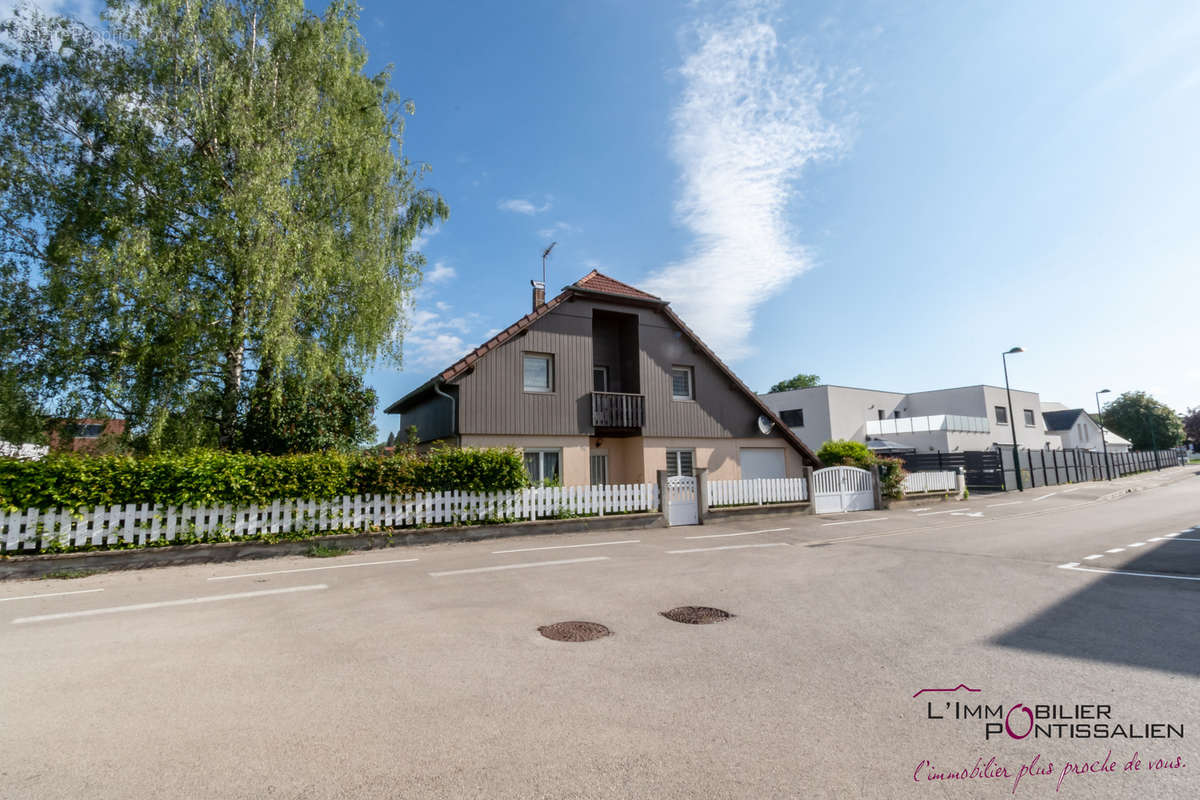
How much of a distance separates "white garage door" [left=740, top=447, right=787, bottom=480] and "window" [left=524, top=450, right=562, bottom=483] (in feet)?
27.2

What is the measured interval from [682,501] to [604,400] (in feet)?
16.5

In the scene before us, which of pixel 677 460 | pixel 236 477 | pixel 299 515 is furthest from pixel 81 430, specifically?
pixel 677 460

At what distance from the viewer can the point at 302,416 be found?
1476 centimetres

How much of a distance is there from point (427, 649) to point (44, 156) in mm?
17601

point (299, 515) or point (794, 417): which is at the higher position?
point (794, 417)

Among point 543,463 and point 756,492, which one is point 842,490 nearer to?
point 756,492

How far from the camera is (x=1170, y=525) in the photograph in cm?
1445

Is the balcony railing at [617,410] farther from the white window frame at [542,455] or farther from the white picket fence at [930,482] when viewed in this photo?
the white picket fence at [930,482]

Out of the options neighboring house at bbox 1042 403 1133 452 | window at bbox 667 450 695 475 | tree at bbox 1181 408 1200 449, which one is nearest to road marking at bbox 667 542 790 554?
window at bbox 667 450 695 475

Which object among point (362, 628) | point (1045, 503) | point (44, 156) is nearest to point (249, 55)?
point (44, 156)

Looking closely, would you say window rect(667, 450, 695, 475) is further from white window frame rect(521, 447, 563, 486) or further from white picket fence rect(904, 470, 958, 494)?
white picket fence rect(904, 470, 958, 494)

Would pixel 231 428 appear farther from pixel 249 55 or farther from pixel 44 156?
pixel 249 55

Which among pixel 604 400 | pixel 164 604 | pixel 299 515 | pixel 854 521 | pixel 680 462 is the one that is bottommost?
pixel 854 521

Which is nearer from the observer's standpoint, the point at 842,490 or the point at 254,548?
the point at 254,548
